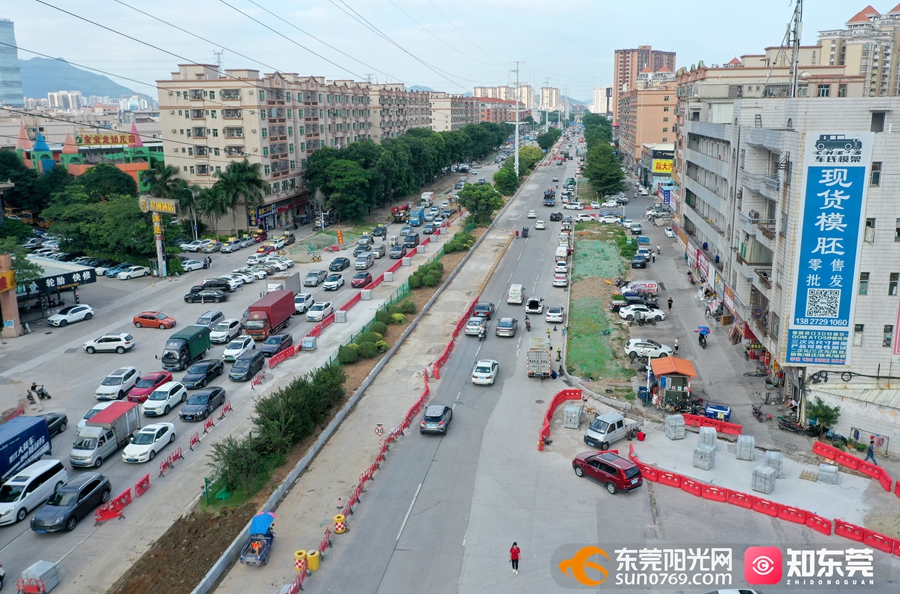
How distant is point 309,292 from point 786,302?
131 ft

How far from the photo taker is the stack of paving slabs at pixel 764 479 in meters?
26.2

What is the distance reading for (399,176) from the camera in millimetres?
104562

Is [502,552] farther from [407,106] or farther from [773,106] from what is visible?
[407,106]

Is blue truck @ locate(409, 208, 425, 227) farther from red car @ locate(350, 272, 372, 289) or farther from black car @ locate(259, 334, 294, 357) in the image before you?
black car @ locate(259, 334, 294, 357)

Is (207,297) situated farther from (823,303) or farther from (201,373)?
(823,303)

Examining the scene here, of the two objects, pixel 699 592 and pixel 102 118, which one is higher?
pixel 102 118

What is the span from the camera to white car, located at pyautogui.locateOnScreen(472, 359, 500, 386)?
3838 cm

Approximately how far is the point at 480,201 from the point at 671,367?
54.6 m

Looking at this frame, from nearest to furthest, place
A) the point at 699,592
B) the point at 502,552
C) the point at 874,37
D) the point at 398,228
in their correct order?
1. the point at 699,592
2. the point at 502,552
3. the point at 398,228
4. the point at 874,37

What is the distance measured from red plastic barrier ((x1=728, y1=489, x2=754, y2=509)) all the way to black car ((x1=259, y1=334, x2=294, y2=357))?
27.6 meters

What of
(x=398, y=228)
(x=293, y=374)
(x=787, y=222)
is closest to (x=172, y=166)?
(x=398, y=228)

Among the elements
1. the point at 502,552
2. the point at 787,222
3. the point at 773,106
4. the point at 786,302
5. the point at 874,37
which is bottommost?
the point at 502,552

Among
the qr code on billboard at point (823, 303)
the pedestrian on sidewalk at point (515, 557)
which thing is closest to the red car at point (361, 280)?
the qr code on billboard at point (823, 303)

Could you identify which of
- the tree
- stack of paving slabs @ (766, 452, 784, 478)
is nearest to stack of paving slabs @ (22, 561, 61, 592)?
stack of paving slabs @ (766, 452, 784, 478)
